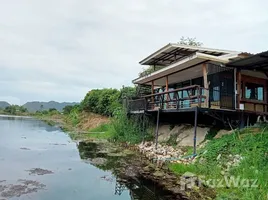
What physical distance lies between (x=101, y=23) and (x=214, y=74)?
937cm

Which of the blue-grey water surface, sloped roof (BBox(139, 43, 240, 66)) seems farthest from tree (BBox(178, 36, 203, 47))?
the blue-grey water surface

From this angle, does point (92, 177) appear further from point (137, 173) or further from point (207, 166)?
point (207, 166)

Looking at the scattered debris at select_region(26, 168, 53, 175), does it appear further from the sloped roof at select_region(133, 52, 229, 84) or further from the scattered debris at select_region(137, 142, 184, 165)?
the sloped roof at select_region(133, 52, 229, 84)

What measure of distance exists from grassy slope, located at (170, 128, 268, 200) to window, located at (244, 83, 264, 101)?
3.57 metres

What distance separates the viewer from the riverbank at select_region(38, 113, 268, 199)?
22.8ft

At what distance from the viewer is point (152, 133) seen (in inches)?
680

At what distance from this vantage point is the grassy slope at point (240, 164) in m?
6.67

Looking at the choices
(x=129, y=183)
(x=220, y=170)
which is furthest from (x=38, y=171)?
(x=220, y=170)

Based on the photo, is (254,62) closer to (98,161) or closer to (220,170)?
(220,170)

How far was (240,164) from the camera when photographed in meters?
7.88

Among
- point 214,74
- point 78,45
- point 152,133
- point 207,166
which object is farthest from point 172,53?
point 78,45
